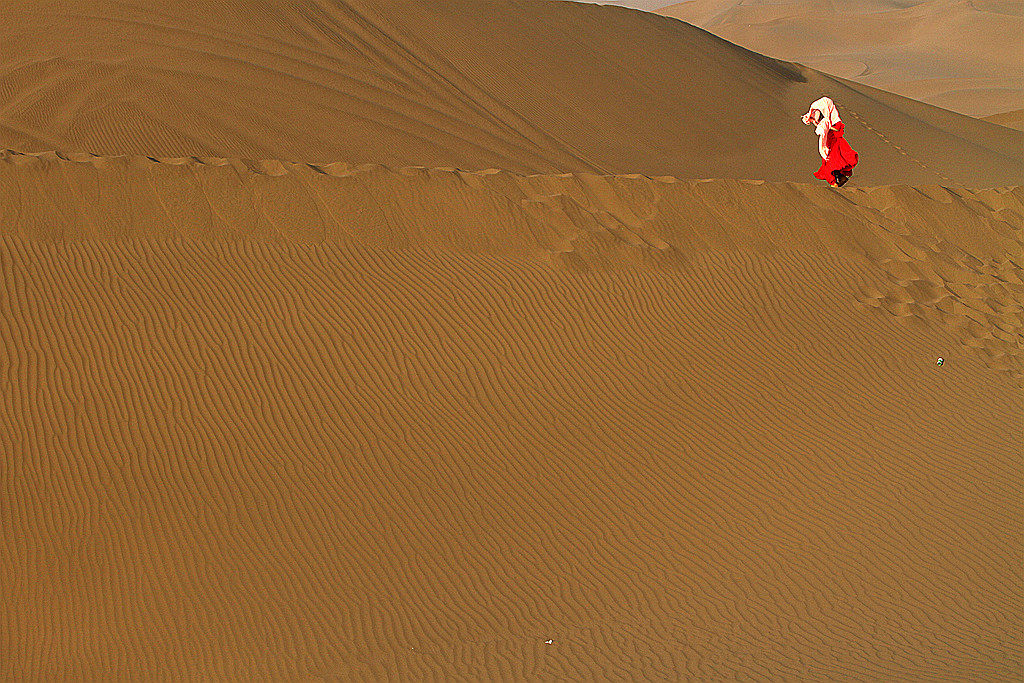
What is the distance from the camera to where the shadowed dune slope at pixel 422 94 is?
776 inches

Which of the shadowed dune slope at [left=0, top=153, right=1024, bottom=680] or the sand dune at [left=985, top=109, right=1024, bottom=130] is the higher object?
the sand dune at [left=985, top=109, right=1024, bottom=130]

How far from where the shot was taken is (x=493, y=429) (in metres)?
9.98

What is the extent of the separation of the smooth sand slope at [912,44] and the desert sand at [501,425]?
37753 mm

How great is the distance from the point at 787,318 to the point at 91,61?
1536cm

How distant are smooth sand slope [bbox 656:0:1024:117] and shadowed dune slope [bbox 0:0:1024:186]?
2176cm

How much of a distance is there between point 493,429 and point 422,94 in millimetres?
13998

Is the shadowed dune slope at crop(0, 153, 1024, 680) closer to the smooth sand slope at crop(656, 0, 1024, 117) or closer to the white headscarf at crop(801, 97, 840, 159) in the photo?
the white headscarf at crop(801, 97, 840, 159)

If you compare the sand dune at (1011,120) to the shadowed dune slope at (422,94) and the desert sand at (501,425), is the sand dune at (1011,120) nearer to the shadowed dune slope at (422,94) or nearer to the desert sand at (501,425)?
the shadowed dune slope at (422,94)

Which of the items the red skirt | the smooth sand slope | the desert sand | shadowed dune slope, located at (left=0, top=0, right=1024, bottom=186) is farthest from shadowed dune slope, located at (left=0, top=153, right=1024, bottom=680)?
the smooth sand slope

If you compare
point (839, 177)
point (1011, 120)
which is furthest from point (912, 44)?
point (839, 177)

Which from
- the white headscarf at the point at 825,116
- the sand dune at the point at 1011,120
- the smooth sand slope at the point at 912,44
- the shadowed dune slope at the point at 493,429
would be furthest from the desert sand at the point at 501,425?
the smooth sand slope at the point at 912,44

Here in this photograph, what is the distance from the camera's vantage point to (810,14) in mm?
91062

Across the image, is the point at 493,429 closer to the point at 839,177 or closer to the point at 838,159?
the point at 838,159

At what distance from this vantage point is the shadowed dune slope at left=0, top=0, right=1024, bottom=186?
19703 mm
